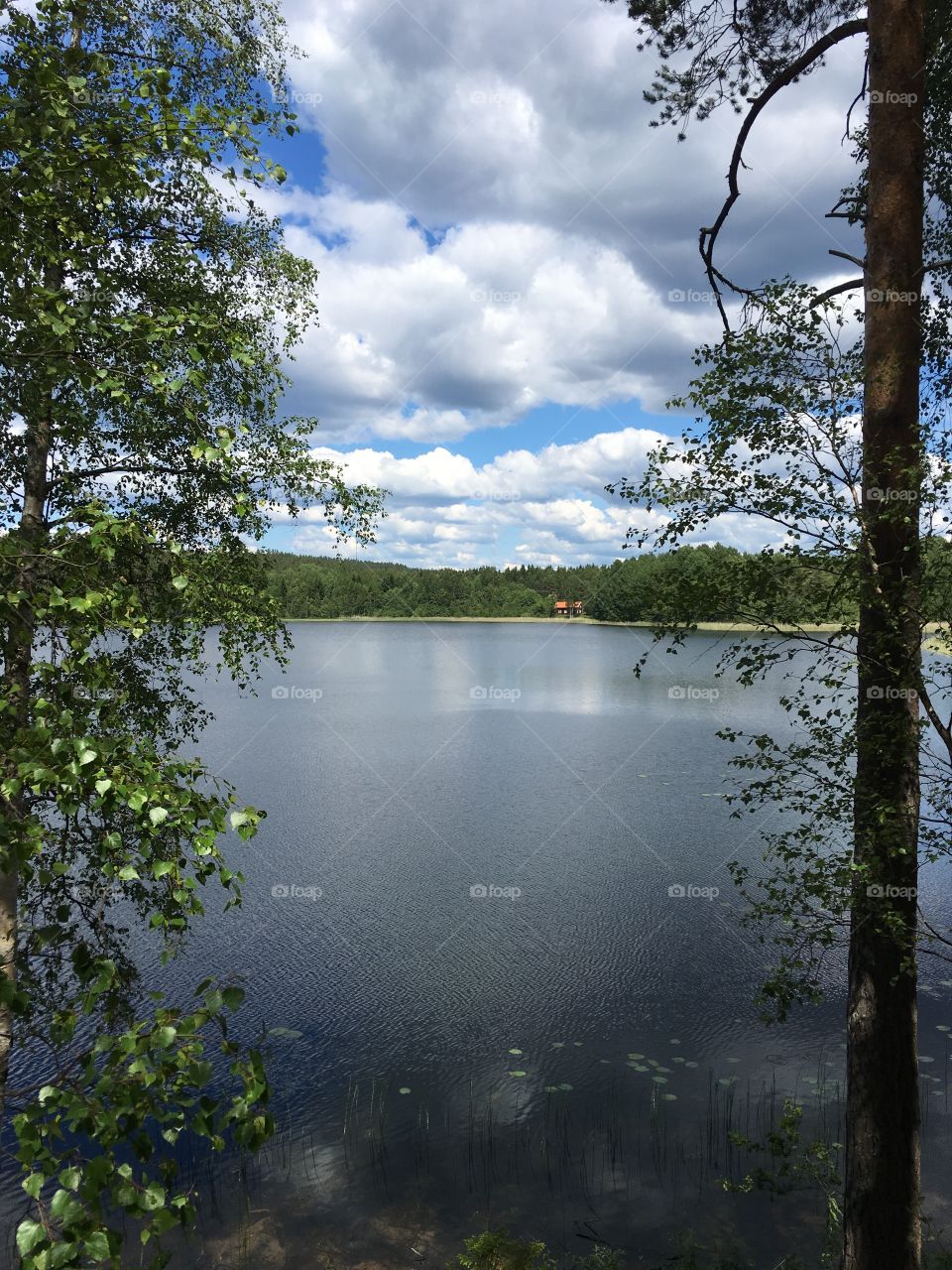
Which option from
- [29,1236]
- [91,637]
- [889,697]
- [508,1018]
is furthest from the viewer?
[508,1018]

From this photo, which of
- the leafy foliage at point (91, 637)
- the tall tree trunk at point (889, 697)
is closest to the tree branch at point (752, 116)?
the tall tree trunk at point (889, 697)

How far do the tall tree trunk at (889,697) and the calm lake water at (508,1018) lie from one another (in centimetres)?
212

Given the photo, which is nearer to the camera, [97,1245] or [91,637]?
[97,1245]

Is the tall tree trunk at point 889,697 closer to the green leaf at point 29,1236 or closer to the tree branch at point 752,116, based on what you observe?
the tree branch at point 752,116

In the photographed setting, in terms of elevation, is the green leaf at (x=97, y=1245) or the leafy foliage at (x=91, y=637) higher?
the leafy foliage at (x=91, y=637)

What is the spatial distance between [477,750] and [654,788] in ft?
25.6

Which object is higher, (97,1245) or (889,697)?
(889,697)

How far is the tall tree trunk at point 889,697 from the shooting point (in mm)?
5871

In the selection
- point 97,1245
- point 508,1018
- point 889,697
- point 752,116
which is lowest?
point 508,1018

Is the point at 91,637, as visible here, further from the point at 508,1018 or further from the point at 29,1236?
the point at 508,1018

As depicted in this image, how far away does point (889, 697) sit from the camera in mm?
6133

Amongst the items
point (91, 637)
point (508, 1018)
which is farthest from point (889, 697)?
point (508, 1018)

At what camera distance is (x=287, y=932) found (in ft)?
49.1

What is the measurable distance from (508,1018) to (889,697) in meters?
8.19
